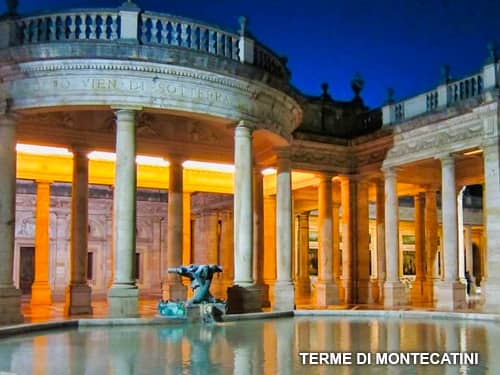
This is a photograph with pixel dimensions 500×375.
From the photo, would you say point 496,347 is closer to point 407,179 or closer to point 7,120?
point 7,120

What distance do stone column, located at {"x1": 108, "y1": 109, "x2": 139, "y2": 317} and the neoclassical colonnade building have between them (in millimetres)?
43

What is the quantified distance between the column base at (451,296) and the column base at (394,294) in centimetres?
248

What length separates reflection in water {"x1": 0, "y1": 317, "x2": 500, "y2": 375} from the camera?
35.7 ft

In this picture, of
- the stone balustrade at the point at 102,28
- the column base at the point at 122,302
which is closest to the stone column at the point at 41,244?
the stone balustrade at the point at 102,28

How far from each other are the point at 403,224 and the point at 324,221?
22.6 metres

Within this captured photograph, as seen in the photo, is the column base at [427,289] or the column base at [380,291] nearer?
the column base at [380,291]

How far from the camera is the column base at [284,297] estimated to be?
25.0 m

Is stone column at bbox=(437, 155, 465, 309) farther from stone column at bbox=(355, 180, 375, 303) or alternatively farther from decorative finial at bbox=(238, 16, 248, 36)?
decorative finial at bbox=(238, 16, 248, 36)

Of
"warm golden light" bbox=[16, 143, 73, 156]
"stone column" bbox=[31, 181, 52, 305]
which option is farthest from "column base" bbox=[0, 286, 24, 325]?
→ "stone column" bbox=[31, 181, 52, 305]

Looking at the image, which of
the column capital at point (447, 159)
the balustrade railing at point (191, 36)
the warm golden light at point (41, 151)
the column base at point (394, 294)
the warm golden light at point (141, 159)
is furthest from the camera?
the warm golden light at point (141, 159)

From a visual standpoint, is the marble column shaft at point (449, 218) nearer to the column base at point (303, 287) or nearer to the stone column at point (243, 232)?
the stone column at point (243, 232)

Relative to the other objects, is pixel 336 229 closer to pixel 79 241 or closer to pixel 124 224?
pixel 79 241

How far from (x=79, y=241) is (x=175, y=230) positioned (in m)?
4.09

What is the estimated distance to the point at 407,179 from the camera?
33375 millimetres
